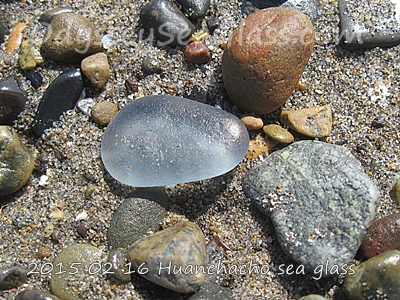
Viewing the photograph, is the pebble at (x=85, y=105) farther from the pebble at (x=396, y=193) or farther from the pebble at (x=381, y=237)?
the pebble at (x=396, y=193)

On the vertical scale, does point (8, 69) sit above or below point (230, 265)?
above

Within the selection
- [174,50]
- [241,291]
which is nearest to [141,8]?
[174,50]

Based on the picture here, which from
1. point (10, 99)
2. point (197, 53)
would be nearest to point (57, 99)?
point (10, 99)

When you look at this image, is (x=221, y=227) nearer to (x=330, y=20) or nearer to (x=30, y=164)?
(x=30, y=164)

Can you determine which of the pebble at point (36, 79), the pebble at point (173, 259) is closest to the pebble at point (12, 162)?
the pebble at point (36, 79)

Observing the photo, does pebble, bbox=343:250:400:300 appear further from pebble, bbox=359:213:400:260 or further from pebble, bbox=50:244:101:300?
pebble, bbox=50:244:101:300
